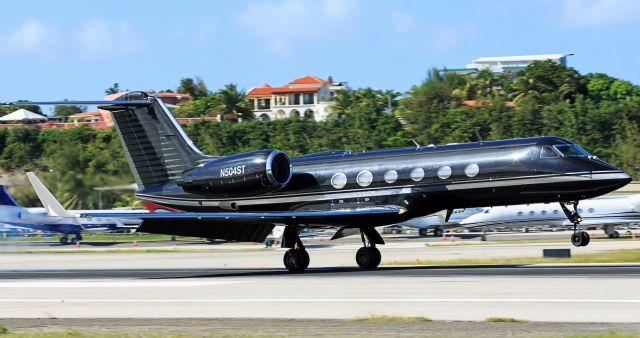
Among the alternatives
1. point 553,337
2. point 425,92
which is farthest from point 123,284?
point 425,92

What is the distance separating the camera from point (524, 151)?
28438 millimetres

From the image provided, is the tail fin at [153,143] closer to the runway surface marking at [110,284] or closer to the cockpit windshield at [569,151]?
the runway surface marking at [110,284]

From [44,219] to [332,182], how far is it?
4096cm

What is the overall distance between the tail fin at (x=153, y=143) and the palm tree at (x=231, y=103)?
367 feet

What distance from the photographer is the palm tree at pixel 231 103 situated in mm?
145625

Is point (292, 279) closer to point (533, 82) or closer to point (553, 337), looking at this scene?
point (553, 337)

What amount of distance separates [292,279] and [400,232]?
53859mm

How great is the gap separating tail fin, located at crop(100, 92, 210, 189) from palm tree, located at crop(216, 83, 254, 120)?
11192cm

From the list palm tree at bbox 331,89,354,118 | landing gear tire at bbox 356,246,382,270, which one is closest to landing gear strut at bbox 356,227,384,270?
landing gear tire at bbox 356,246,382,270

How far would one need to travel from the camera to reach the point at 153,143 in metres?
33.8

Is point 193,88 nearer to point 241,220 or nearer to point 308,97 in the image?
point 308,97

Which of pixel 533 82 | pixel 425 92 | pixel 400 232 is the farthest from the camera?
pixel 533 82

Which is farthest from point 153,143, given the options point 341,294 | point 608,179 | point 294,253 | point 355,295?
point 608,179

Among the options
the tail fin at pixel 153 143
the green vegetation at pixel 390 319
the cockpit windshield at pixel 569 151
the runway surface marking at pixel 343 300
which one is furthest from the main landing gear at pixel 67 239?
the green vegetation at pixel 390 319
